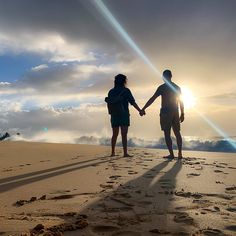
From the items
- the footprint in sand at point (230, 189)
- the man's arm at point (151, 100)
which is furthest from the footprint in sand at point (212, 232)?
the man's arm at point (151, 100)

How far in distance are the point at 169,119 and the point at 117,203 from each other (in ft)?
19.1

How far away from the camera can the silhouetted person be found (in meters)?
9.49

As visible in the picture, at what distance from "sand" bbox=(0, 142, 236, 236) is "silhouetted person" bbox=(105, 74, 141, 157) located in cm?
370

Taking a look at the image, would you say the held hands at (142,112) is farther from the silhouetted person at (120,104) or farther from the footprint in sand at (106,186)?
the footprint in sand at (106,186)

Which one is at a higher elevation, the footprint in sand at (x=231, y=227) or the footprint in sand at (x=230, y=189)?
the footprint in sand at (x=230, y=189)

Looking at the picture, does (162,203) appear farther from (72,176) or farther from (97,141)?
(97,141)

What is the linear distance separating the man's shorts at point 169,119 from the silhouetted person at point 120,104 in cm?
82

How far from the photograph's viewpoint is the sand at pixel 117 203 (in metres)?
2.70

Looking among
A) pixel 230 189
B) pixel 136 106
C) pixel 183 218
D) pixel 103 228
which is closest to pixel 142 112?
pixel 136 106

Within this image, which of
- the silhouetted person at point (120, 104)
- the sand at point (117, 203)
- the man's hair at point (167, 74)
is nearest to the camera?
the sand at point (117, 203)

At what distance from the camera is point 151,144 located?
70.2 feet

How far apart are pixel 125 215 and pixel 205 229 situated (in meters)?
0.65

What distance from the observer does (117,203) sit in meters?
3.49

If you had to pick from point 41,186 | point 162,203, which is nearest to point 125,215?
point 162,203
